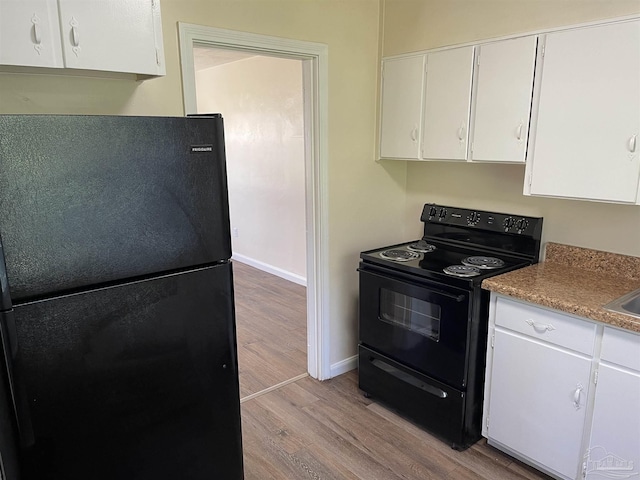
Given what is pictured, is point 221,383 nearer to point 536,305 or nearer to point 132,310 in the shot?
point 132,310

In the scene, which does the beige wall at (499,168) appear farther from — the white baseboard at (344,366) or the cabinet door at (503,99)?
the white baseboard at (344,366)

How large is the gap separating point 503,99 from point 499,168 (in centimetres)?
50

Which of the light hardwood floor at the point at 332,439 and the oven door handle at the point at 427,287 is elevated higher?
the oven door handle at the point at 427,287

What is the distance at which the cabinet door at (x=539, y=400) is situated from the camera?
1978mm

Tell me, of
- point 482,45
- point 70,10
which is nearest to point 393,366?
point 482,45

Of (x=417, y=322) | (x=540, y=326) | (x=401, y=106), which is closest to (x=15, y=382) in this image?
(x=417, y=322)

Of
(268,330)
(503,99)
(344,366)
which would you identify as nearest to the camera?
(503,99)

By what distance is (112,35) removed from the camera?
5.15ft

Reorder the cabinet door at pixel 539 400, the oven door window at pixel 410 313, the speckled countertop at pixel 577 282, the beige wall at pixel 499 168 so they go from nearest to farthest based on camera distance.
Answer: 1. the speckled countertop at pixel 577 282
2. the cabinet door at pixel 539 400
3. the beige wall at pixel 499 168
4. the oven door window at pixel 410 313

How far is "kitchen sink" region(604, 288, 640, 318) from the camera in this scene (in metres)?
1.82

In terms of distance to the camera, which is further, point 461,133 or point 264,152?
point 264,152

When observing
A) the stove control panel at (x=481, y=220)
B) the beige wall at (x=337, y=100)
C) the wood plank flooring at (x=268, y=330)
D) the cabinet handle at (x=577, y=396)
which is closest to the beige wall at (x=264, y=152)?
the wood plank flooring at (x=268, y=330)

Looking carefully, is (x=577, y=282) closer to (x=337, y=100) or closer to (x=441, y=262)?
(x=441, y=262)

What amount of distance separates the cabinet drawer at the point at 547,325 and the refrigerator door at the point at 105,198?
54.1 inches
